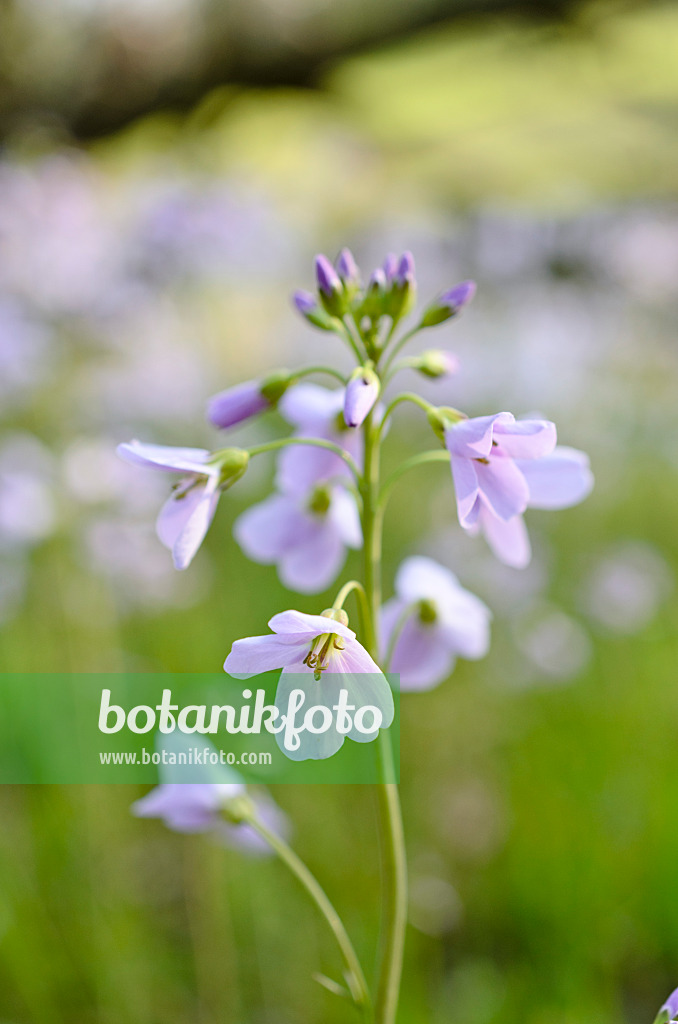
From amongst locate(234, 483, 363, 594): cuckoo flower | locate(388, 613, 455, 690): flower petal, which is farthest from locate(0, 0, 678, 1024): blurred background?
locate(234, 483, 363, 594): cuckoo flower

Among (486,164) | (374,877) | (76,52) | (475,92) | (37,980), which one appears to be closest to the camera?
(37,980)

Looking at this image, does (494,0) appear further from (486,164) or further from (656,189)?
(656,189)

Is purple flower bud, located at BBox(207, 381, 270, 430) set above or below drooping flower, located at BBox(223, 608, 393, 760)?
above

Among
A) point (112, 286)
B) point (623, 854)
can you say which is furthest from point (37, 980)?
point (112, 286)

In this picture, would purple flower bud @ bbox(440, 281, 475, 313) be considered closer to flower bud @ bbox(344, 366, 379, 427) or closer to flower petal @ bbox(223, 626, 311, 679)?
flower bud @ bbox(344, 366, 379, 427)

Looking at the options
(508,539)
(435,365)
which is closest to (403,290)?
(435,365)

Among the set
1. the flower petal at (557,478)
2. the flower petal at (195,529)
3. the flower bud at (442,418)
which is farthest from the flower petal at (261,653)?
the flower petal at (557,478)
